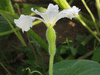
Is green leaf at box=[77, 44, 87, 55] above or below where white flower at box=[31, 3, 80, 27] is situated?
above

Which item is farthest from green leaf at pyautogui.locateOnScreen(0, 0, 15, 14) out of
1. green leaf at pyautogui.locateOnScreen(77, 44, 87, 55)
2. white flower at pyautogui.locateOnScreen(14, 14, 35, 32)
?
green leaf at pyautogui.locateOnScreen(77, 44, 87, 55)

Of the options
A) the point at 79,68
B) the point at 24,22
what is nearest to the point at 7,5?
the point at 24,22

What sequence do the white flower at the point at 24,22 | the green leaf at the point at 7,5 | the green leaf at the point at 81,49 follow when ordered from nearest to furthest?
the white flower at the point at 24,22 < the green leaf at the point at 7,5 < the green leaf at the point at 81,49

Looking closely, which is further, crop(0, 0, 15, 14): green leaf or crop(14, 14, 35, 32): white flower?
crop(0, 0, 15, 14): green leaf

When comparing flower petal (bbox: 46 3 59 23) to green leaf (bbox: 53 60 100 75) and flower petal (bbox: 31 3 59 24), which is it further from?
green leaf (bbox: 53 60 100 75)

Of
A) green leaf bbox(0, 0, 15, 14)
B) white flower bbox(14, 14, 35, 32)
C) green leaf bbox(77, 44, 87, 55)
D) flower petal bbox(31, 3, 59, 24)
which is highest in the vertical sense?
green leaf bbox(0, 0, 15, 14)

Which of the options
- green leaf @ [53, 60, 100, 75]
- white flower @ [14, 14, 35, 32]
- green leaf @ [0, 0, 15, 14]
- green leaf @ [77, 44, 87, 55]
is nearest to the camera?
white flower @ [14, 14, 35, 32]

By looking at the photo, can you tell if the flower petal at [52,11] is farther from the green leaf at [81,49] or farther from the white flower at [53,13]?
the green leaf at [81,49]

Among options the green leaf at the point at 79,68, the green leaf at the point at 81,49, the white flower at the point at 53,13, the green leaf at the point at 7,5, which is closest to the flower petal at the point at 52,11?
the white flower at the point at 53,13

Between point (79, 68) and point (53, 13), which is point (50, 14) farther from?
point (79, 68)

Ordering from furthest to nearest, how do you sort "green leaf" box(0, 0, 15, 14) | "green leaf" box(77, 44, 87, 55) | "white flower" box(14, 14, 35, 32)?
"green leaf" box(77, 44, 87, 55) → "green leaf" box(0, 0, 15, 14) → "white flower" box(14, 14, 35, 32)

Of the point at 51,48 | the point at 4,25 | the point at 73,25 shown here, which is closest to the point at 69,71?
the point at 51,48
